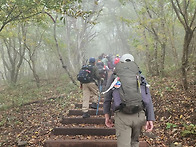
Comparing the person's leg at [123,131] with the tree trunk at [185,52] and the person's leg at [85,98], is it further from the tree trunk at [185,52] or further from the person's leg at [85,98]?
the tree trunk at [185,52]

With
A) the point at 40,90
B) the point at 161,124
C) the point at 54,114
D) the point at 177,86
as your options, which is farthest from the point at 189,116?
the point at 40,90

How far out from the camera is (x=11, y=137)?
210 inches

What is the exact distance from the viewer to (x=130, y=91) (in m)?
2.52

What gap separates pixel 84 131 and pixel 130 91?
3.02 meters

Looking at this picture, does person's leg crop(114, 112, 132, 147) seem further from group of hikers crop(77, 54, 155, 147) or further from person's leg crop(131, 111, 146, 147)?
person's leg crop(131, 111, 146, 147)

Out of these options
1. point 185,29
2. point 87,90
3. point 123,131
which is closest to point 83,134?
point 87,90

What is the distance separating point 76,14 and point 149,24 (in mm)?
4494

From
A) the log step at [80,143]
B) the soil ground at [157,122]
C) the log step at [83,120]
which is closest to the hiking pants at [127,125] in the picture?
the log step at [80,143]

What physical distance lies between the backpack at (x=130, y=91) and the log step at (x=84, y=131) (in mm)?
2601

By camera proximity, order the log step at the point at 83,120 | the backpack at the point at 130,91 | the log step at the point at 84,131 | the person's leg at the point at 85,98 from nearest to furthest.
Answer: the backpack at the point at 130,91 → the log step at the point at 84,131 → the log step at the point at 83,120 → the person's leg at the point at 85,98

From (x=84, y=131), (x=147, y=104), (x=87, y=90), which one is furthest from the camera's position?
(x=87, y=90)

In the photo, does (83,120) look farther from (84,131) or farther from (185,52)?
(185,52)

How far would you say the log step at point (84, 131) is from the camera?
4894mm

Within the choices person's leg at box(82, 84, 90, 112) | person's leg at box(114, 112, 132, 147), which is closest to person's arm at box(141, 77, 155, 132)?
person's leg at box(114, 112, 132, 147)
